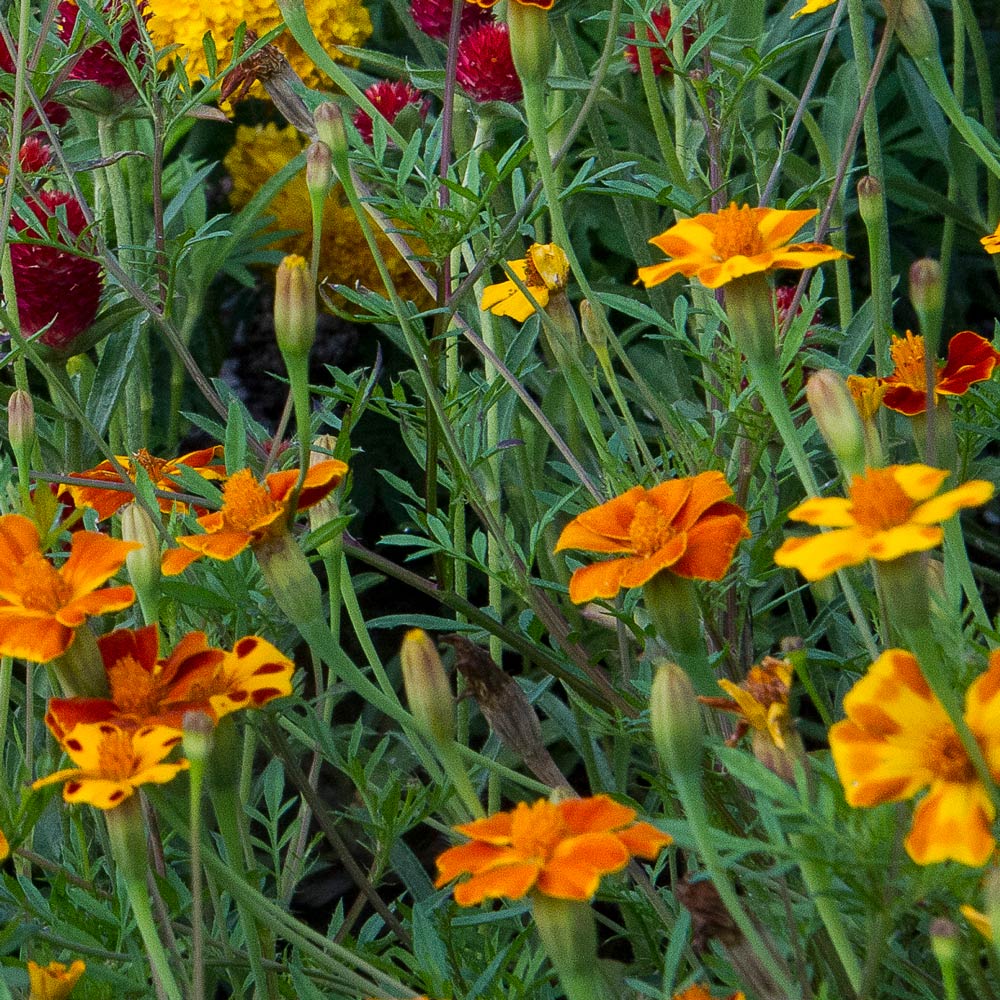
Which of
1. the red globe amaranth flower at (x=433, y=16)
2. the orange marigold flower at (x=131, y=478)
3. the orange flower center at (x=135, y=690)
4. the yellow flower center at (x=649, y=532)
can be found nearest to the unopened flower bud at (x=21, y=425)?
the orange marigold flower at (x=131, y=478)

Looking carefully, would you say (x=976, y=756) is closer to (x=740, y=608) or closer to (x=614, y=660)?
(x=740, y=608)

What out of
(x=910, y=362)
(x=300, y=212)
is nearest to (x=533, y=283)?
(x=910, y=362)

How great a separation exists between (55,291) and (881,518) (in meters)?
0.65

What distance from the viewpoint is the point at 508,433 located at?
35.0 inches

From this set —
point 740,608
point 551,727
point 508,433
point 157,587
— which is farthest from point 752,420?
point 551,727

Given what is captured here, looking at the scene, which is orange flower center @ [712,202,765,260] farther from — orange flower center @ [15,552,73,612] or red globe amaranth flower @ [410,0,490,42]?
red globe amaranth flower @ [410,0,490,42]

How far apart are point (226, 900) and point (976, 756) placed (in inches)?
16.8

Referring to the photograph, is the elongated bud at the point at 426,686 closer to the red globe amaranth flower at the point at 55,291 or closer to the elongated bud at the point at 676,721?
the elongated bud at the point at 676,721

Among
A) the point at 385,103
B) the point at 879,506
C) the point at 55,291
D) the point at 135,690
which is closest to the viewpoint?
the point at 879,506

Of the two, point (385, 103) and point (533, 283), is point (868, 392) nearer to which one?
point (533, 283)

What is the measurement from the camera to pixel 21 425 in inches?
25.9

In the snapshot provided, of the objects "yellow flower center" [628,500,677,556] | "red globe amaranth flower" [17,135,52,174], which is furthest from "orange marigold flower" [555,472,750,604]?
"red globe amaranth flower" [17,135,52,174]

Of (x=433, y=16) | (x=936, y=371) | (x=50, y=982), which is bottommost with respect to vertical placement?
(x=50, y=982)

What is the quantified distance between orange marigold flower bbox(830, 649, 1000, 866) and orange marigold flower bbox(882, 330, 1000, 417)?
0.26m
